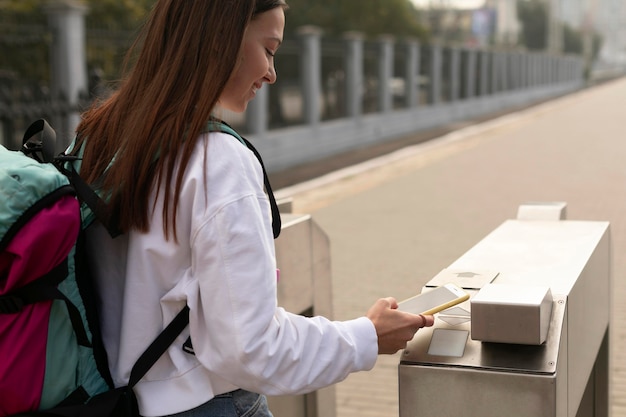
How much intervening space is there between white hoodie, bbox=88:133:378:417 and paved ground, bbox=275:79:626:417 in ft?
8.85

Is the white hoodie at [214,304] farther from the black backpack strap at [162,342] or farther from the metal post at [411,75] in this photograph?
the metal post at [411,75]

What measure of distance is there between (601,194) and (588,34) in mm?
96140

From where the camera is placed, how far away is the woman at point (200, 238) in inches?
62.7

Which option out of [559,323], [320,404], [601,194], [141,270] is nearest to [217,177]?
[141,270]

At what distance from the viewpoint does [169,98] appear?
1.68m

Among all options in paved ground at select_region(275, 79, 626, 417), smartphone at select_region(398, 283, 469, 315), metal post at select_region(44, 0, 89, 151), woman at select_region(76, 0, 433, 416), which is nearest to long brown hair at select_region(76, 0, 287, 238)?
woman at select_region(76, 0, 433, 416)

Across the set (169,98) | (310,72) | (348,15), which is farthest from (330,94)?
(169,98)

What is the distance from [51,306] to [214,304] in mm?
281

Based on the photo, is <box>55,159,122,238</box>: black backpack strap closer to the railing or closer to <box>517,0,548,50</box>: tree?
the railing

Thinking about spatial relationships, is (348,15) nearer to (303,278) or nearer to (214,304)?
(303,278)

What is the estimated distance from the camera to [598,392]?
336 centimetres

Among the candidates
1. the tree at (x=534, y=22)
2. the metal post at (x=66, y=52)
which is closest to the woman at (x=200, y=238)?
the metal post at (x=66, y=52)

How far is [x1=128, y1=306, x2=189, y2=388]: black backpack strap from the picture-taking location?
168 cm

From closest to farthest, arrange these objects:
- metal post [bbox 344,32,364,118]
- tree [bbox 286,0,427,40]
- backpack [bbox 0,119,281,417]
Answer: backpack [bbox 0,119,281,417] → metal post [bbox 344,32,364,118] → tree [bbox 286,0,427,40]
